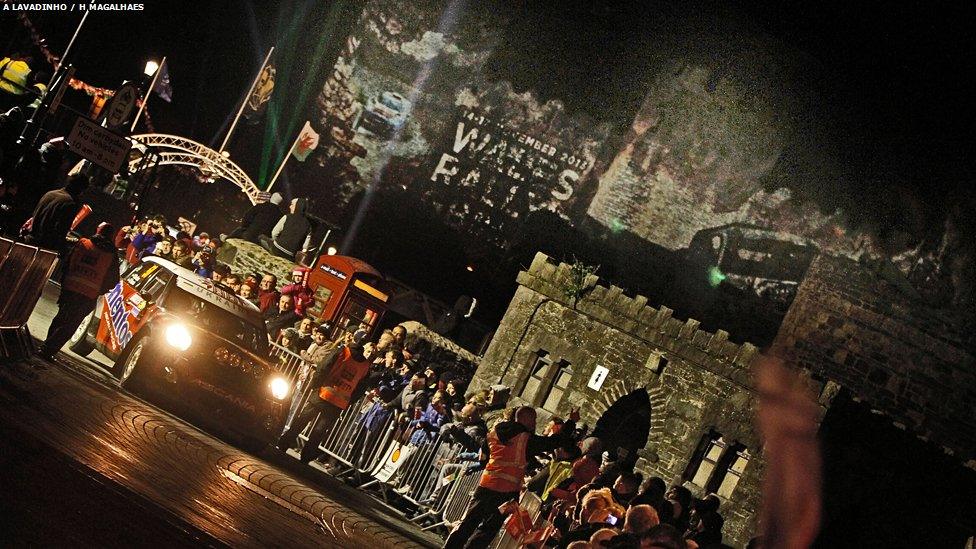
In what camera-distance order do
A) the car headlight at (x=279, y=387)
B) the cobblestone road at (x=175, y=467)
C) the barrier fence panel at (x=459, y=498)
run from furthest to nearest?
the barrier fence panel at (x=459, y=498), the car headlight at (x=279, y=387), the cobblestone road at (x=175, y=467)

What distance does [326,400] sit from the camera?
12836 mm

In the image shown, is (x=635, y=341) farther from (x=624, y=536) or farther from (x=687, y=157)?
(x=624, y=536)

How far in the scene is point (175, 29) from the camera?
33188 mm

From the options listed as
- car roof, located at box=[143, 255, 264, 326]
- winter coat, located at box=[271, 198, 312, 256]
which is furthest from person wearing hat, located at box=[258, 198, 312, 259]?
car roof, located at box=[143, 255, 264, 326]

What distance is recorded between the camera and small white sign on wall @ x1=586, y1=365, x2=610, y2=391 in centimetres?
2389

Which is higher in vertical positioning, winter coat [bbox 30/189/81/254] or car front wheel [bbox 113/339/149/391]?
winter coat [bbox 30/189/81/254]

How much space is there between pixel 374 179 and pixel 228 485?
99.8 ft

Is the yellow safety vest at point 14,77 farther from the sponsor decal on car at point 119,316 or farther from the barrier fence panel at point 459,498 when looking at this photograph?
the barrier fence panel at point 459,498

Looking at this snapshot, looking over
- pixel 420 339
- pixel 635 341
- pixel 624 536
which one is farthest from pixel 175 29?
pixel 624 536

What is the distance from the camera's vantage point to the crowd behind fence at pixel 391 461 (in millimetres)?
12469

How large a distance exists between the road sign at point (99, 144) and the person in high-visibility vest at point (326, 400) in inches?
240

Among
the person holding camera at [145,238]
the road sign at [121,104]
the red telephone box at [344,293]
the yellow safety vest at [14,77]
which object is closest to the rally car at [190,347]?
the yellow safety vest at [14,77]

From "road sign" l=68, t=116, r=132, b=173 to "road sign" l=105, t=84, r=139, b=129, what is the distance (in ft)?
10.2

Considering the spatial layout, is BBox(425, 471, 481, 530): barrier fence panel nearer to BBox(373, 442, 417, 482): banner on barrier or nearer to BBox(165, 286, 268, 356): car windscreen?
BBox(373, 442, 417, 482): banner on barrier
